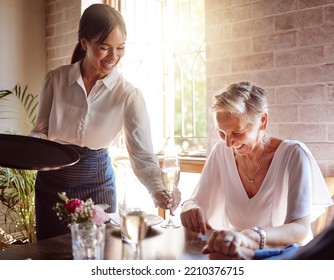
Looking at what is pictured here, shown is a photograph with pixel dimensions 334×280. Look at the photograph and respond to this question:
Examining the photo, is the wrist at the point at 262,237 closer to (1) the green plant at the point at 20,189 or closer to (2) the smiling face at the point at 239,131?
(2) the smiling face at the point at 239,131

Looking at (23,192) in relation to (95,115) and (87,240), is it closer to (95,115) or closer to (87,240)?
(95,115)

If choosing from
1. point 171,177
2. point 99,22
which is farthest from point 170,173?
point 99,22

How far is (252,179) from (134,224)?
1.97 feet

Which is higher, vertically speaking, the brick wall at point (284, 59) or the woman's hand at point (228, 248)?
the brick wall at point (284, 59)

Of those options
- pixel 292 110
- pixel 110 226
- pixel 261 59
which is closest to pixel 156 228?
pixel 110 226

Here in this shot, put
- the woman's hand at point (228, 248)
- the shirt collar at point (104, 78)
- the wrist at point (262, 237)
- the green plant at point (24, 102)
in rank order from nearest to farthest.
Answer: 1. the woman's hand at point (228, 248)
2. the wrist at point (262, 237)
3. the shirt collar at point (104, 78)
4. the green plant at point (24, 102)

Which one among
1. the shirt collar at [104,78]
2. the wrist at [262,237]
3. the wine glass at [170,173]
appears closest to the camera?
the wrist at [262,237]

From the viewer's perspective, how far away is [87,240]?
2.97 ft

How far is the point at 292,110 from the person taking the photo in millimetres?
1862

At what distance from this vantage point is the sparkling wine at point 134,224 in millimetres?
949

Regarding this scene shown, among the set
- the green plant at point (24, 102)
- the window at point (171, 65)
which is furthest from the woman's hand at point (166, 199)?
the green plant at point (24, 102)

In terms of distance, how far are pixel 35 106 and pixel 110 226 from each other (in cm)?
199

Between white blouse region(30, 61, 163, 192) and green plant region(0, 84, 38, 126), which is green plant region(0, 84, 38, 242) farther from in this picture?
white blouse region(30, 61, 163, 192)

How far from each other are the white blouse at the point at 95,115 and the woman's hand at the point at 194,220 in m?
0.30
